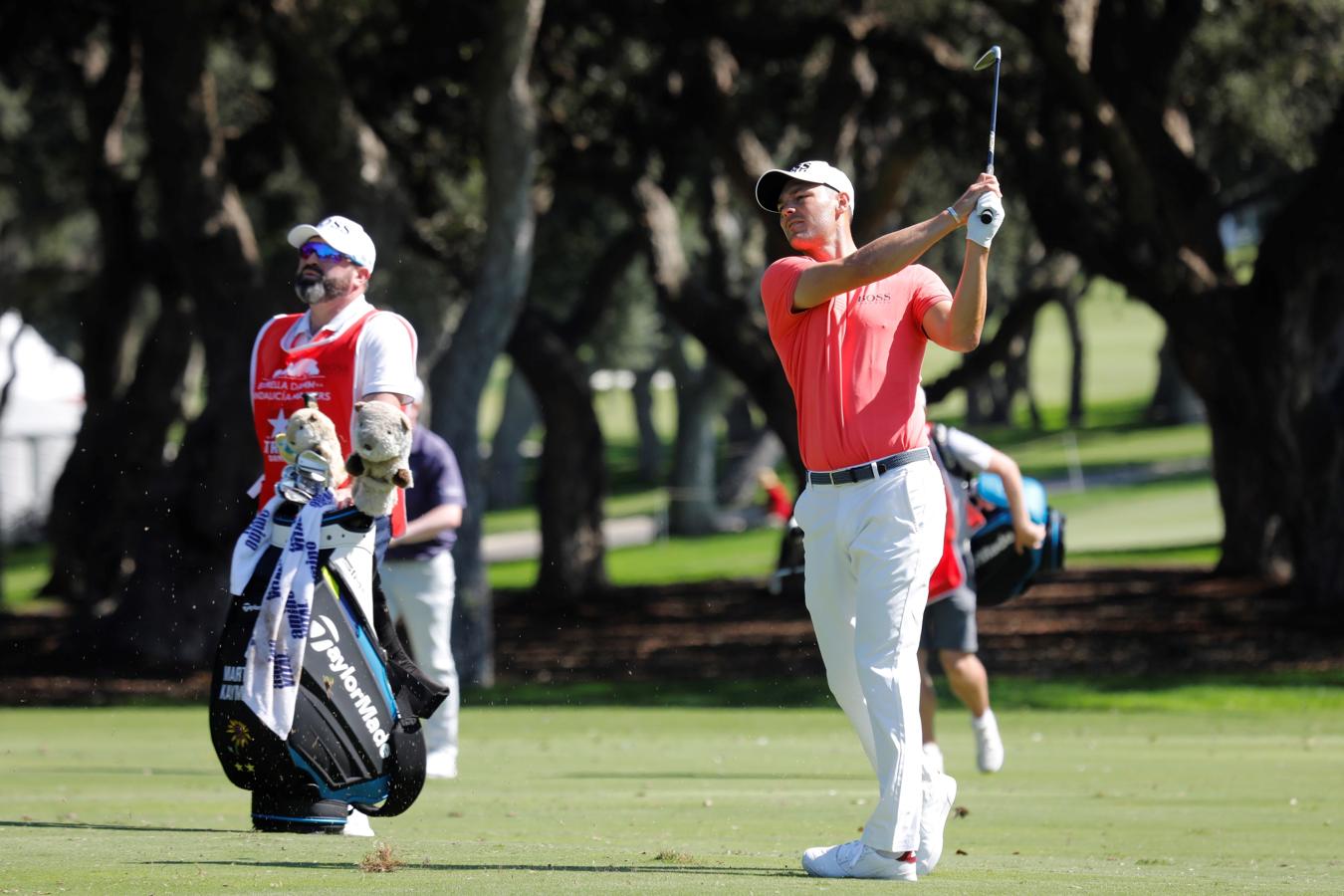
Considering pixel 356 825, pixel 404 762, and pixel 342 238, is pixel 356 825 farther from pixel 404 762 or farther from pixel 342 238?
pixel 342 238

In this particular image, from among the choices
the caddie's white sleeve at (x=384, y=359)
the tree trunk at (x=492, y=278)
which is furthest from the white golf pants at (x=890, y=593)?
the tree trunk at (x=492, y=278)

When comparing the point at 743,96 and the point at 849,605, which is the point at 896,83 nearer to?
the point at 743,96

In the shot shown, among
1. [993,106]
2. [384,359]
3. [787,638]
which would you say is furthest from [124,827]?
[787,638]

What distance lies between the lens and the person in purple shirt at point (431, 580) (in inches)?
397

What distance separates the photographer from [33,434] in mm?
43344

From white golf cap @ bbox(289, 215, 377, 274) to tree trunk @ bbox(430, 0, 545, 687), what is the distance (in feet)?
32.7

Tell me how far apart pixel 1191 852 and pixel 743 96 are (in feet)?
62.3

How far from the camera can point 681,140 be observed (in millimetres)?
24484

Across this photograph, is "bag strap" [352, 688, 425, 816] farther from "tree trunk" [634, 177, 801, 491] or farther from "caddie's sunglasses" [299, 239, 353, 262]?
"tree trunk" [634, 177, 801, 491]

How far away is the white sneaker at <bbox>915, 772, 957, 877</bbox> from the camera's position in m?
6.30

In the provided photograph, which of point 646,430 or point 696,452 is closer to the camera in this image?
point 696,452

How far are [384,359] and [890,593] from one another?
74.8 inches

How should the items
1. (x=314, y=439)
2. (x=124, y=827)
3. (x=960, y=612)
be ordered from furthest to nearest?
(x=960, y=612)
(x=124, y=827)
(x=314, y=439)

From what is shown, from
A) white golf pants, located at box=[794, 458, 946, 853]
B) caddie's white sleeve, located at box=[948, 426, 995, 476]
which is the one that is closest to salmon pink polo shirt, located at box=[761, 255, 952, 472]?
white golf pants, located at box=[794, 458, 946, 853]
